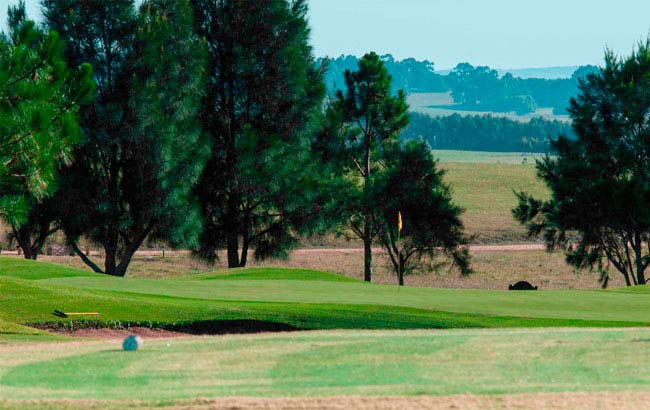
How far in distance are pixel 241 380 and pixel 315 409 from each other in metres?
1.89

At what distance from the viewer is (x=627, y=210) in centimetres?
4509

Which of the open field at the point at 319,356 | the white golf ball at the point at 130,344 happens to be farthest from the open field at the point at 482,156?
the white golf ball at the point at 130,344

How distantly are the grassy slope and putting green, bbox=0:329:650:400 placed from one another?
4.95m

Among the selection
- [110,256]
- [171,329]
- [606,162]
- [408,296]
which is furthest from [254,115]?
[171,329]

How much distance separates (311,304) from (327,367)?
33.8ft

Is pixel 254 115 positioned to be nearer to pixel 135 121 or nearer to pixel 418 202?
pixel 135 121

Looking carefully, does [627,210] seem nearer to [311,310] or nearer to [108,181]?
[108,181]

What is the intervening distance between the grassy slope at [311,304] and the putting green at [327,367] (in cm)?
495

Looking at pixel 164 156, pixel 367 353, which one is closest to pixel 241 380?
pixel 367 353

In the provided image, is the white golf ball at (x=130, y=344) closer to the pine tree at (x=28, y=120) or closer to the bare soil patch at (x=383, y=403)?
the bare soil patch at (x=383, y=403)

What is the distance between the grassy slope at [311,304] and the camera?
19750mm

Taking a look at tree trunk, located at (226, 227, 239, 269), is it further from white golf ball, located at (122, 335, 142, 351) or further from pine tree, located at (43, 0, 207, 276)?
white golf ball, located at (122, 335, 142, 351)

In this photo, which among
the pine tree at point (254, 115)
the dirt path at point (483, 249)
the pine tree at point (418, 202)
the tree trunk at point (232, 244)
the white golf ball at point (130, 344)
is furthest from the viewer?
the dirt path at point (483, 249)

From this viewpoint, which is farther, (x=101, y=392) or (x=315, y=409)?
(x=101, y=392)
